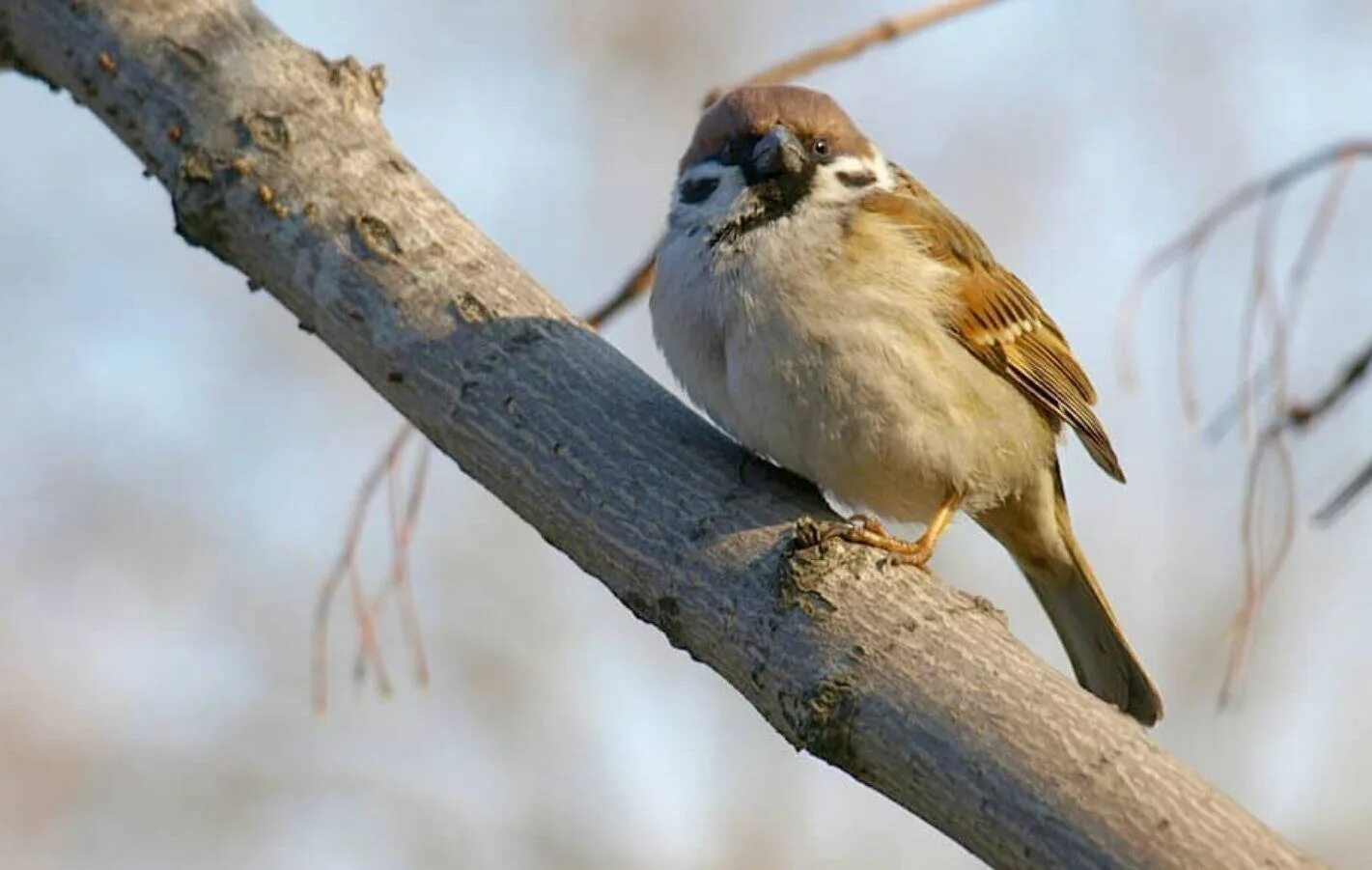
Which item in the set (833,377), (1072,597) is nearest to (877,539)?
(833,377)

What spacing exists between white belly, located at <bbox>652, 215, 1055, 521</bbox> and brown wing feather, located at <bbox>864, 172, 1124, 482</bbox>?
0.47 ft

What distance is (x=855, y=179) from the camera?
3492mm

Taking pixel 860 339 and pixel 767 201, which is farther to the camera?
pixel 767 201

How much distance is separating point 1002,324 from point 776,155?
626 millimetres

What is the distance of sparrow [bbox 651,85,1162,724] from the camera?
3.10 m

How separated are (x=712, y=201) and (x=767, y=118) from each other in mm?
185

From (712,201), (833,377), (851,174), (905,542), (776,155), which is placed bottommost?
(905,542)

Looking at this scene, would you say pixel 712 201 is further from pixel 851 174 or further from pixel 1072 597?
pixel 1072 597

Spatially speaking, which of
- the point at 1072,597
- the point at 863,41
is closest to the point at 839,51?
the point at 863,41

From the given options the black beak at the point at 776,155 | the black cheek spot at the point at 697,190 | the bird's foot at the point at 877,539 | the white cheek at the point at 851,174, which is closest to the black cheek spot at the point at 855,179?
the white cheek at the point at 851,174

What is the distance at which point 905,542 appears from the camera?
9.77ft

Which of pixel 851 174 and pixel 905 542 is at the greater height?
pixel 851 174

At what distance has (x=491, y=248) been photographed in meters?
2.89

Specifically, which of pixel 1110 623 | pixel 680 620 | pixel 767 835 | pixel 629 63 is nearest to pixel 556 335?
pixel 680 620
